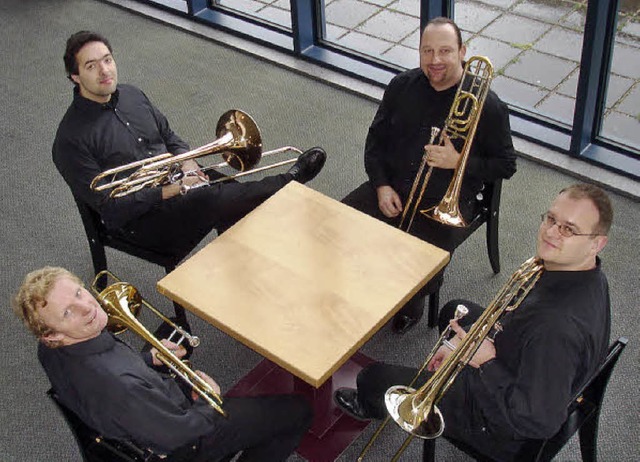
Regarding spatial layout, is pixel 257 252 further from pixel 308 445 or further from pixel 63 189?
pixel 63 189

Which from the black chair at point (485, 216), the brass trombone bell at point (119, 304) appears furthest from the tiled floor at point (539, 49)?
the brass trombone bell at point (119, 304)

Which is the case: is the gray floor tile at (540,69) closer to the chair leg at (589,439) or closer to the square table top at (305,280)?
the square table top at (305,280)

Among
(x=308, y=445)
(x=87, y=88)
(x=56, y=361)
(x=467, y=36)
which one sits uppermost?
(x=87, y=88)

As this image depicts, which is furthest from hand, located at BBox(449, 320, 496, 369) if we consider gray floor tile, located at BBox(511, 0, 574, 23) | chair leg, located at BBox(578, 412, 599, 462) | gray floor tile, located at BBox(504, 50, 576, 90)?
gray floor tile, located at BBox(511, 0, 574, 23)

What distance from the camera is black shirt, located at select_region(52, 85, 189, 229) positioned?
3.69m

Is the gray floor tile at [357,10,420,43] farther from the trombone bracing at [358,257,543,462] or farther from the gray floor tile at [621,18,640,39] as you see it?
the trombone bracing at [358,257,543,462]

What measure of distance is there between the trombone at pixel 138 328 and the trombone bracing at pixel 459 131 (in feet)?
4.09

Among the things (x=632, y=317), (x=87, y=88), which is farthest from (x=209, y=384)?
(x=632, y=317)

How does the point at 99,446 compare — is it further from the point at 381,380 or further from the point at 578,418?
the point at 578,418

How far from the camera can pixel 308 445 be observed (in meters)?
3.42

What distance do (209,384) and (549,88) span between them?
3.07 meters

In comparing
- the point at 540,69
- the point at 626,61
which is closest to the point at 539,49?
the point at 540,69

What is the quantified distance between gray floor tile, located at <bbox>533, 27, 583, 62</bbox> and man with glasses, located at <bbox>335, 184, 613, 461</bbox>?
251 centimetres

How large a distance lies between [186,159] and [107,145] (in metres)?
0.41
